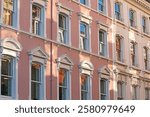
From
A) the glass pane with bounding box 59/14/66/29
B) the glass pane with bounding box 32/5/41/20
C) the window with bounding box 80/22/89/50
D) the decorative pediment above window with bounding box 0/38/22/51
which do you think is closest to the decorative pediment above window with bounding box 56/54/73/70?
the glass pane with bounding box 59/14/66/29

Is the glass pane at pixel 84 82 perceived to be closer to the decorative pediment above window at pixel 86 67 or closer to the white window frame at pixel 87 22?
the decorative pediment above window at pixel 86 67

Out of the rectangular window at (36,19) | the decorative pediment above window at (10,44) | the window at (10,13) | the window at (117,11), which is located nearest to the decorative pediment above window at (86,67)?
the rectangular window at (36,19)

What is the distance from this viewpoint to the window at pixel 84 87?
89.7ft

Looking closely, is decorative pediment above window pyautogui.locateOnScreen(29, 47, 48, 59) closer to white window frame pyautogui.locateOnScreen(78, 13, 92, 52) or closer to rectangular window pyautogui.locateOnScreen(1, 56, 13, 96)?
rectangular window pyautogui.locateOnScreen(1, 56, 13, 96)

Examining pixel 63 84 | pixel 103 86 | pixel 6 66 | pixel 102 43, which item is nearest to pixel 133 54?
pixel 102 43

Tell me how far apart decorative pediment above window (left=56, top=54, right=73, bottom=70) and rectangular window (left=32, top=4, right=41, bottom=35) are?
91.1 inches

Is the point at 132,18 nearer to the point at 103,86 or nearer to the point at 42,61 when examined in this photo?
the point at 103,86

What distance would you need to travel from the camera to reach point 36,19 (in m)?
23.9

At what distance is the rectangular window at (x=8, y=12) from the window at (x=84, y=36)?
281 inches

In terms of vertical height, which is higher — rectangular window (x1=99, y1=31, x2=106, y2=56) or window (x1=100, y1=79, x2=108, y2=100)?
rectangular window (x1=99, y1=31, x2=106, y2=56)

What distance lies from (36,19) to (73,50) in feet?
12.9

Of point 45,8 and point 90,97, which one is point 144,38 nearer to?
point 90,97

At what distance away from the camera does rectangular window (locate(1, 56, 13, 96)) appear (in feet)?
68.2

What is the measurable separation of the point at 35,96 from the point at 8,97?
102 inches
